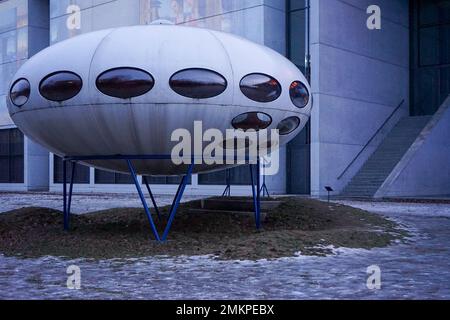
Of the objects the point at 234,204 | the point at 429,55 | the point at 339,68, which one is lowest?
the point at 234,204

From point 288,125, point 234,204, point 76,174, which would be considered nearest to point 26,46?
point 76,174

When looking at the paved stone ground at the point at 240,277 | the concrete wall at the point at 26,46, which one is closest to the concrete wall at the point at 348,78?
the paved stone ground at the point at 240,277

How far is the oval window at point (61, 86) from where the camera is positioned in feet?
34.0

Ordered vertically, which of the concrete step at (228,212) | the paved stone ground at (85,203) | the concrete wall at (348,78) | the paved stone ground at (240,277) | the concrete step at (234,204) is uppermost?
the concrete wall at (348,78)

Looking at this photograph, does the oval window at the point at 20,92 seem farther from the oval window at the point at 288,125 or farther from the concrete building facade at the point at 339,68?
the concrete building facade at the point at 339,68

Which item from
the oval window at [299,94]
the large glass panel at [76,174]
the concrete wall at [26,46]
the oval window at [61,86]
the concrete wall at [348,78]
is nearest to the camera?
the oval window at [61,86]

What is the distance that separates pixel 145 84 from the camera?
33.2 ft

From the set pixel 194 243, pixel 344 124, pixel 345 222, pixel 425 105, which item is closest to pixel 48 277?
pixel 194 243

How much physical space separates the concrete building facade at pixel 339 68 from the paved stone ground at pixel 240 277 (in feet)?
62.8

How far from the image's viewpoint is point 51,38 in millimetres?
41531

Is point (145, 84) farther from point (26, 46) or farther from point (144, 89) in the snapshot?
point (26, 46)

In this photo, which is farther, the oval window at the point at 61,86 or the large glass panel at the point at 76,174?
the large glass panel at the point at 76,174

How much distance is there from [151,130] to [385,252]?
441 cm

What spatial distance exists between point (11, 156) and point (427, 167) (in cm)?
3140
